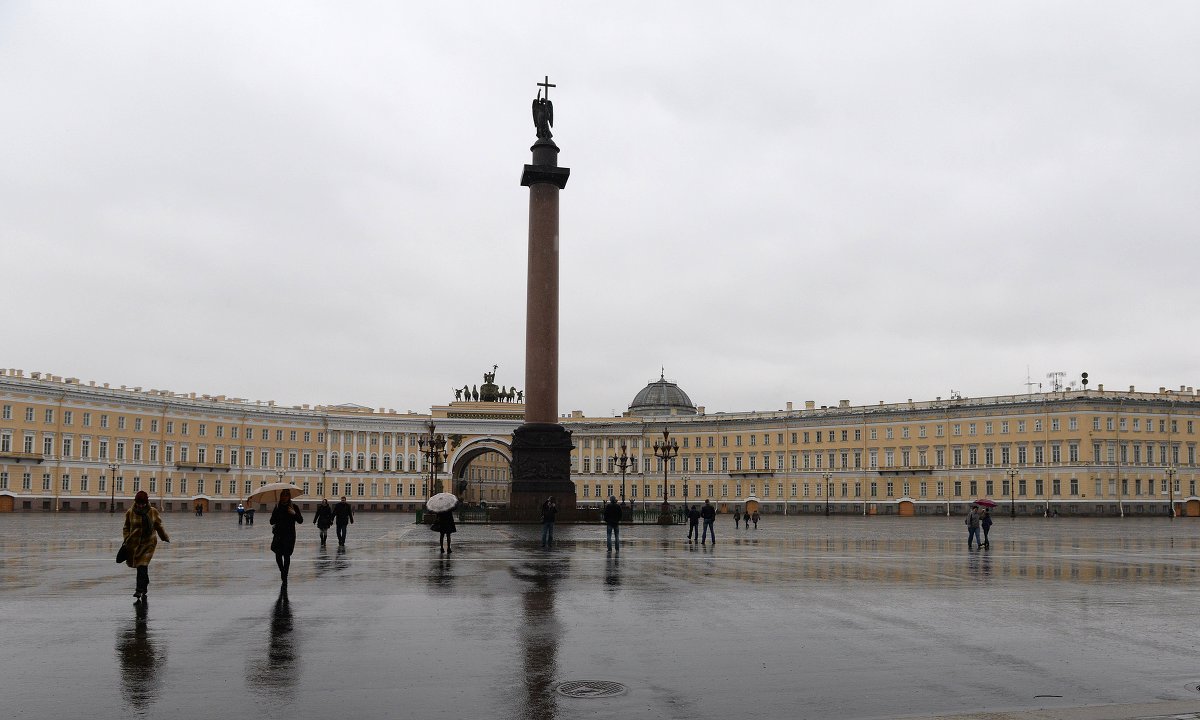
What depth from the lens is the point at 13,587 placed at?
16.0m

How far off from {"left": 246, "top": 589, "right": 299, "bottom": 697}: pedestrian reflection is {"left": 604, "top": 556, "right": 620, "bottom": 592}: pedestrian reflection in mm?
6163

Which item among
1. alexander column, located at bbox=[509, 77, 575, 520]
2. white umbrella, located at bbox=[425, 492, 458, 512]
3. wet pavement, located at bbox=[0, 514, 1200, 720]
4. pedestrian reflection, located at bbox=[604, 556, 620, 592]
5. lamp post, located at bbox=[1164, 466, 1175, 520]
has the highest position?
alexander column, located at bbox=[509, 77, 575, 520]

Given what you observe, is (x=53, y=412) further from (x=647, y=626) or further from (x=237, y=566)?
(x=647, y=626)

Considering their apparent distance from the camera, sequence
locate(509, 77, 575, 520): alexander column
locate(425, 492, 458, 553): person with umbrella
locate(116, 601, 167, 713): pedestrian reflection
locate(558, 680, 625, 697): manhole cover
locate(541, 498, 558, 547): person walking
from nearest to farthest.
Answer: locate(116, 601, 167, 713): pedestrian reflection
locate(558, 680, 625, 697): manhole cover
locate(425, 492, 458, 553): person with umbrella
locate(541, 498, 558, 547): person walking
locate(509, 77, 575, 520): alexander column

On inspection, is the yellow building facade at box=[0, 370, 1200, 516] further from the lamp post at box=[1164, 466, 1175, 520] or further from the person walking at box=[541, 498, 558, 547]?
the person walking at box=[541, 498, 558, 547]

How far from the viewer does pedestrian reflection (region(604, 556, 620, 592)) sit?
16828 mm

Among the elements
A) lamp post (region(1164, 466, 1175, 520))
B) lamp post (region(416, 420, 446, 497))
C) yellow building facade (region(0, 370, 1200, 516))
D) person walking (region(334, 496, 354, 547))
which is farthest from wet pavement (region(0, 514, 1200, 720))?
lamp post (region(1164, 466, 1175, 520))

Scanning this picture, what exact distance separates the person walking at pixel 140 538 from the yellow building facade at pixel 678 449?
72825mm

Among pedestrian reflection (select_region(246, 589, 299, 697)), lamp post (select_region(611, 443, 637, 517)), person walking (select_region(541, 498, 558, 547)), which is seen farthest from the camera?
lamp post (select_region(611, 443, 637, 517))

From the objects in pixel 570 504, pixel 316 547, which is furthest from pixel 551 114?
pixel 316 547

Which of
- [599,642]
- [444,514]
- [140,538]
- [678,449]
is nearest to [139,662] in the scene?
[599,642]

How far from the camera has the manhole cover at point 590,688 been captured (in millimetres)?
8086

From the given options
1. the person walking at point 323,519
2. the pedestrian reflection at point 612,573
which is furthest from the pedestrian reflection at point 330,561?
the pedestrian reflection at point 612,573

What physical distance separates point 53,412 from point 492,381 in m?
51.3
